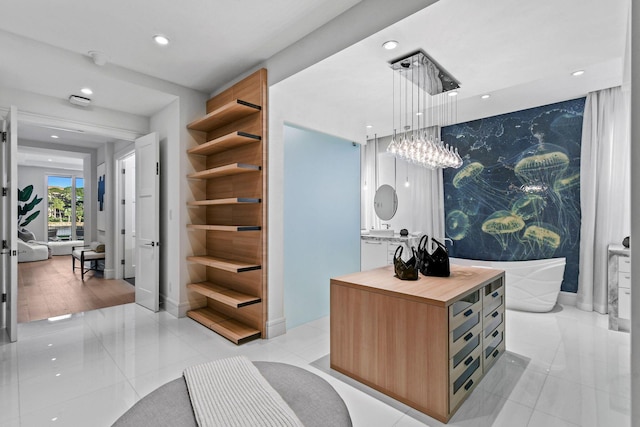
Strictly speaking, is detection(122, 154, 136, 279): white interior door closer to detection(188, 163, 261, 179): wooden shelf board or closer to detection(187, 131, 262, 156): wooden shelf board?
detection(187, 131, 262, 156): wooden shelf board

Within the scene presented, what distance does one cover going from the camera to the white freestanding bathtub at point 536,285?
3881 millimetres

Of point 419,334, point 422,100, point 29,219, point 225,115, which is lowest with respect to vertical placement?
point 419,334

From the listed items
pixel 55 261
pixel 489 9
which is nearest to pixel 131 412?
pixel 489 9

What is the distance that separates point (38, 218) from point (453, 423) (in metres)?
12.9

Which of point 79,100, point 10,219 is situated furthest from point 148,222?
point 79,100

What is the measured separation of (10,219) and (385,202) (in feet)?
16.8

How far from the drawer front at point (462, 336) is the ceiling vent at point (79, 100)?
4.36 m

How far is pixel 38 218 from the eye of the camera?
33.1ft

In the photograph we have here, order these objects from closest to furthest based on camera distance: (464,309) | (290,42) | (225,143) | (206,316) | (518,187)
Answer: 1. (464,309)
2. (290,42)
3. (225,143)
4. (206,316)
5. (518,187)

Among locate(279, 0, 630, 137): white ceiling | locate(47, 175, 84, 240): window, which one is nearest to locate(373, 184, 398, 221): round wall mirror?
locate(279, 0, 630, 137): white ceiling

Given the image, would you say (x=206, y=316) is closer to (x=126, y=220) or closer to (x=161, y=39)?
(x=161, y=39)

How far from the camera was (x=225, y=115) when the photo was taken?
3.24 metres

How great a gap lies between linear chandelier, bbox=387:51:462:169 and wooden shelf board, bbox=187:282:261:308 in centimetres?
209

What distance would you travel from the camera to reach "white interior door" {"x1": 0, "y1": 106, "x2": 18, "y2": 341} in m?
2.95
